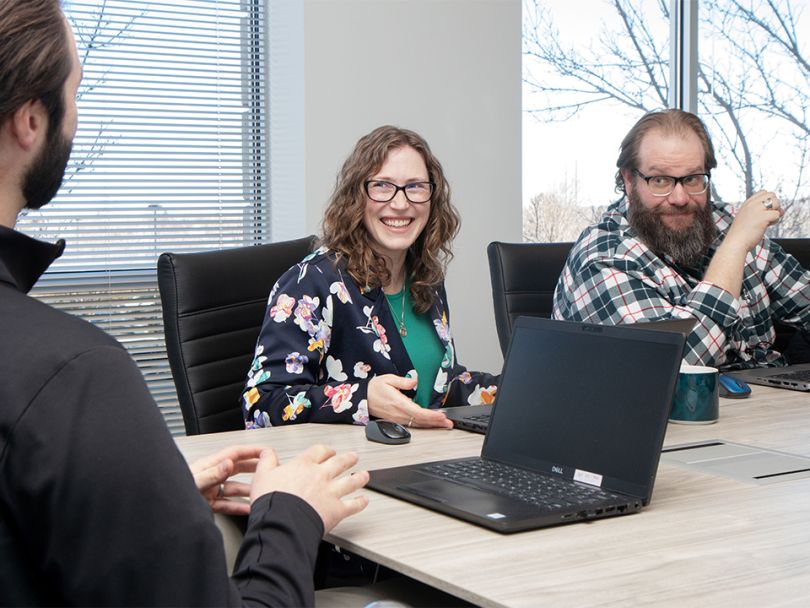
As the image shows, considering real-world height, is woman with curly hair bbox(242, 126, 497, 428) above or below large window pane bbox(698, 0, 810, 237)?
below

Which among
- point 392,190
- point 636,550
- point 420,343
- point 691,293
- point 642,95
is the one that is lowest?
point 636,550

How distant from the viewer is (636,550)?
44.1 inches

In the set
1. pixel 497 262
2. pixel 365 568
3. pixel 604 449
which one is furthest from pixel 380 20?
pixel 604 449

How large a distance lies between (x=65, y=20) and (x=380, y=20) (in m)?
2.98

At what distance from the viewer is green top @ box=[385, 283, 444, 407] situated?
2.23 metres

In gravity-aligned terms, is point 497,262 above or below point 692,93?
below

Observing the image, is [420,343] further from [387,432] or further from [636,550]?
[636,550]

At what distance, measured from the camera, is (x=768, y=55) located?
4.96 meters

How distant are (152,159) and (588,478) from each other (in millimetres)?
2686

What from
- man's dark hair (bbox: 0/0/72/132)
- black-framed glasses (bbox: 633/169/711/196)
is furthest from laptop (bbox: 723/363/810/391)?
man's dark hair (bbox: 0/0/72/132)

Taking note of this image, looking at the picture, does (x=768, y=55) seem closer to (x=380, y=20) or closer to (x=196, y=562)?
(x=380, y=20)

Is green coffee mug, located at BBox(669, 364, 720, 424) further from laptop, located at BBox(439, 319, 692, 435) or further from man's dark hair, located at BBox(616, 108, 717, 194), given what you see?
man's dark hair, located at BBox(616, 108, 717, 194)

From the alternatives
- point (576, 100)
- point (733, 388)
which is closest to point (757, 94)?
point (576, 100)

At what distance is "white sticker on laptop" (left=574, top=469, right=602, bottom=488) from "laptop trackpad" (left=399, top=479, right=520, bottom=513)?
0.13m
